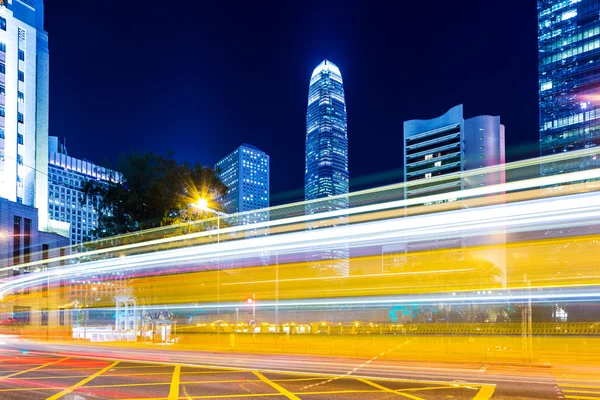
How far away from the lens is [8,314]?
6281 centimetres

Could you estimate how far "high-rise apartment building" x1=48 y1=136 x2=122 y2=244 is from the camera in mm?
156750

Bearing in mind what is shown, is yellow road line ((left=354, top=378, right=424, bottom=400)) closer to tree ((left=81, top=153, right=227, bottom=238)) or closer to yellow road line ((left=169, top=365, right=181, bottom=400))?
yellow road line ((left=169, top=365, right=181, bottom=400))

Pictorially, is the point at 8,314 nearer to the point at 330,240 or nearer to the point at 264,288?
the point at 264,288

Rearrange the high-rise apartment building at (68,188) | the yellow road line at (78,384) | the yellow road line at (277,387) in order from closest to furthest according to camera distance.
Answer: the yellow road line at (277,387) → the yellow road line at (78,384) → the high-rise apartment building at (68,188)

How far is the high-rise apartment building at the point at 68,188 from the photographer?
6171 inches

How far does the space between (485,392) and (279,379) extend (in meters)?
5.51

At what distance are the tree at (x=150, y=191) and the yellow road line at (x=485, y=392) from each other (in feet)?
105

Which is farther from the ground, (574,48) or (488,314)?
(574,48)

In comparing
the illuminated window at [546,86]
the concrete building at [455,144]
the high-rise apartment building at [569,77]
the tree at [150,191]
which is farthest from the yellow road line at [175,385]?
the concrete building at [455,144]

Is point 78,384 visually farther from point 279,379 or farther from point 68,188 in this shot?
point 68,188

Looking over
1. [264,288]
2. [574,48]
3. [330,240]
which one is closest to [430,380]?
[330,240]

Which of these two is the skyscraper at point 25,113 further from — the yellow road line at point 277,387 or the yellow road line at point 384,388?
the yellow road line at point 384,388

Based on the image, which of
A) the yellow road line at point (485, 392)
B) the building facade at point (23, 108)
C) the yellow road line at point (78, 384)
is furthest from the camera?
the building facade at point (23, 108)

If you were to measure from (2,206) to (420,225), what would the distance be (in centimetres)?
5968
